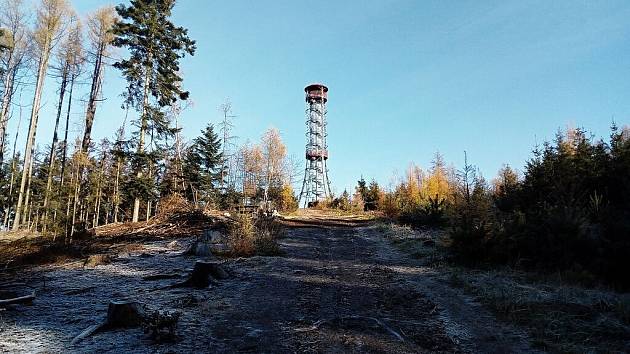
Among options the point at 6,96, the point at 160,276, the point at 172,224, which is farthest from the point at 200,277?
the point at 6,96

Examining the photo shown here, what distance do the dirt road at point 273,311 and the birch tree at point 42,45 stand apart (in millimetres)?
17989

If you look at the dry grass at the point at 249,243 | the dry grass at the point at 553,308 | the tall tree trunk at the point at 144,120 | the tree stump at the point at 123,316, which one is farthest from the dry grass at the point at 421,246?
the tall tree trunk at the point at 144,120

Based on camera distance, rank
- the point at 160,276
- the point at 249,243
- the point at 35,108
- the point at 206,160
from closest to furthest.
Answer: the point at 160,276, the point at 249,243, the point at 35,108, the point at 206,160

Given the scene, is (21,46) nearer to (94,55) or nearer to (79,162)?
(94,55)

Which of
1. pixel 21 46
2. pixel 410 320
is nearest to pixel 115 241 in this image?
pixel 410 320

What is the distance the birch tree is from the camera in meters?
22.2

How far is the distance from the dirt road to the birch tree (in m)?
18.0

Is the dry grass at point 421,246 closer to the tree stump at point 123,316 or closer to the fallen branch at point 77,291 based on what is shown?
the tree stump at point 123,316

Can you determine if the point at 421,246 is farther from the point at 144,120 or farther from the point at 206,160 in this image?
the point at 206,160

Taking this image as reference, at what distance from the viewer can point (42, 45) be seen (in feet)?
75.4

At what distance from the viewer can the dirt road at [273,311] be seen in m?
4.21

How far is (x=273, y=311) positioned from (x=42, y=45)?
2515 centimetres

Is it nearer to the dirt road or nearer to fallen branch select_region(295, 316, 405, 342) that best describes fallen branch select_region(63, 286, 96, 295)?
the dirt road

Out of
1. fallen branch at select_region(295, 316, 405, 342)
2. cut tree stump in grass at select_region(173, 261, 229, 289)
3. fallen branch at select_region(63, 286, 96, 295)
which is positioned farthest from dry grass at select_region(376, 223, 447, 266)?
fallen branch at select_region(63, 286, 96, 295)
